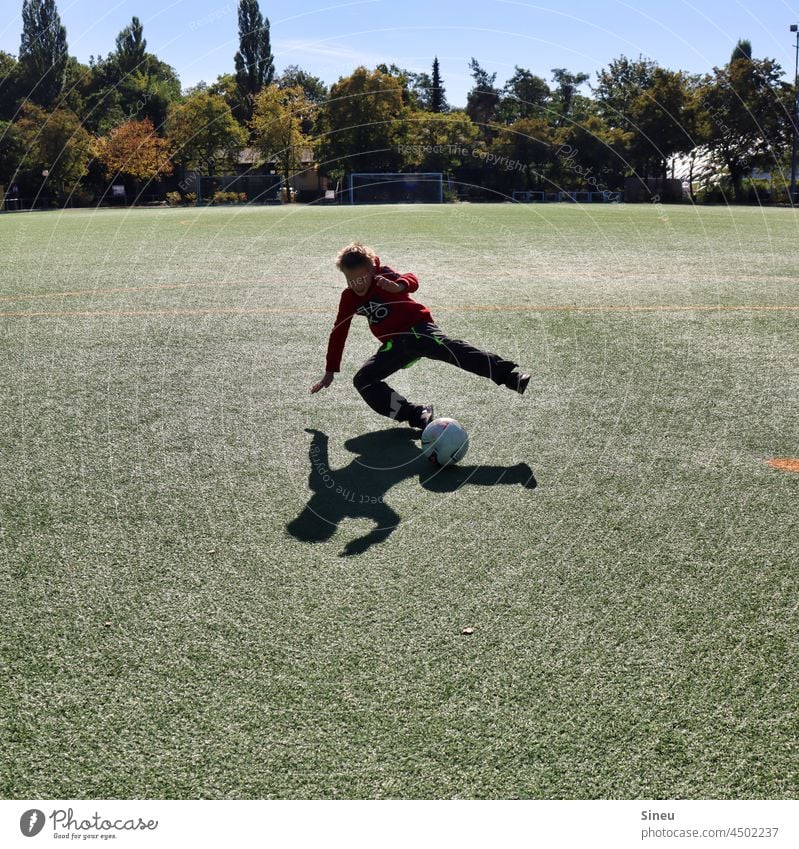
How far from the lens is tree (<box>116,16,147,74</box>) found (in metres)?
93.3

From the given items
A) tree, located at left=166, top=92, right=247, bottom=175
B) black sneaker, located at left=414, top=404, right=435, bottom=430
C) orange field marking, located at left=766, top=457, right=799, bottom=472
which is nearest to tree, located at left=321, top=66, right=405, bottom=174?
tree, located at left=166, top=92, right=247, bottom=175

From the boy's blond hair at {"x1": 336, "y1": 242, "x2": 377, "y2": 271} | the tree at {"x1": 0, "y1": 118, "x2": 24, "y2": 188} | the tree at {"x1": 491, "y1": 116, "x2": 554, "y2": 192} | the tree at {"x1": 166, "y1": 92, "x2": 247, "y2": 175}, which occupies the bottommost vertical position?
the boy's blond hair at {"x1": 336, "y1": 242, "x2": 377, "y2": 271}

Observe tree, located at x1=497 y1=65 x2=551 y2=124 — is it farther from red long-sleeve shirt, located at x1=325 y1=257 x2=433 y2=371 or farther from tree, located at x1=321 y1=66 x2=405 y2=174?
red long-sleeve shirt, located at x1=325 y1=257 x2=433 y2=371

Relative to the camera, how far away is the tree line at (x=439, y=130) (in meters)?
54.7

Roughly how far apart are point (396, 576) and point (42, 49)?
95.5 meters

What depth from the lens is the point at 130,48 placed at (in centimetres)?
9775

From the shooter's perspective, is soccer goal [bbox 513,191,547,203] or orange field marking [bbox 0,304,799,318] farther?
soccer goal [bbox 513,191,547,203]

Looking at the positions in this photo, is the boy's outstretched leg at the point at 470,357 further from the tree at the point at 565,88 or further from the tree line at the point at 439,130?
the tree at the point at 565,88

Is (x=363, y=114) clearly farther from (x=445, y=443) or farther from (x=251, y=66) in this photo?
(x=445, y=443)

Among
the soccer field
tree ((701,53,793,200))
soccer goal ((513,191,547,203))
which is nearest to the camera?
the soccer field

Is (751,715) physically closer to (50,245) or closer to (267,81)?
(50,245)

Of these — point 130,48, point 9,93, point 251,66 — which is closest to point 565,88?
point 251,66

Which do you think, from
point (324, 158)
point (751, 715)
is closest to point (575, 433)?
point (751, 715)

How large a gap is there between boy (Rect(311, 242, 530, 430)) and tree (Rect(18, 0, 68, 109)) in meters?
70.4
